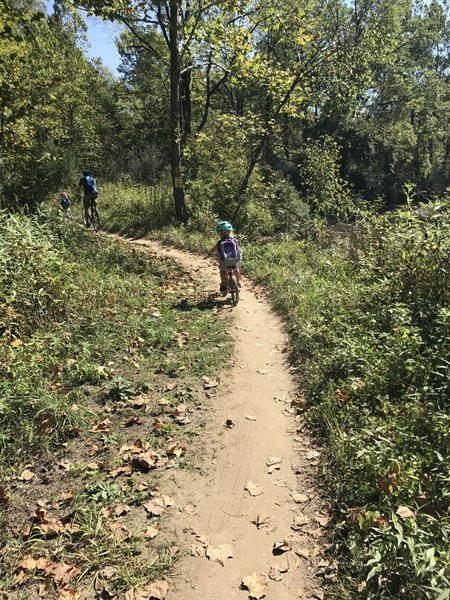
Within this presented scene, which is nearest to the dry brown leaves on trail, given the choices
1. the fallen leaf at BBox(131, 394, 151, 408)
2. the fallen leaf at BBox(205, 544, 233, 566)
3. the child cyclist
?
the fallen leaf at BBox(205, 544, 233, 566)

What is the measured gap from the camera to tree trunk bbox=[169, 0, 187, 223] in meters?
13.9

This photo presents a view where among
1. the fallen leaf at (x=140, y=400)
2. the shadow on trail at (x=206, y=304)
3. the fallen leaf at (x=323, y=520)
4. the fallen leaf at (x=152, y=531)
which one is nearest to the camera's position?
the fallen leaf at (x=152, y=531)

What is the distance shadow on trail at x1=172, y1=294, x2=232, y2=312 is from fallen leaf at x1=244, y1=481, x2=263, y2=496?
14.7ft

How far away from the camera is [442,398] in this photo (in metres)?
Result: 4.29

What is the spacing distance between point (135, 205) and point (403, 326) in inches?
555

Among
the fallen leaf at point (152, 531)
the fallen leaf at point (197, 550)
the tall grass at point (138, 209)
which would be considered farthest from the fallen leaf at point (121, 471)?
the tall grass at point (138, 209)

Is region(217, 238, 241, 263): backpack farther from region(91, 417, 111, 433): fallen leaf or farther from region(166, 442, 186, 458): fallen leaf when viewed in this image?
region(166, 442, 186, 458): fallen leaf

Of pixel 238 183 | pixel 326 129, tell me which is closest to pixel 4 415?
pixel 238 183

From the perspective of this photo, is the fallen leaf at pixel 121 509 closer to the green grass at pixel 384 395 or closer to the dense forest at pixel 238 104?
the green grass at pixel 384 395

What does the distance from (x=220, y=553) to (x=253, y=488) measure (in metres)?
0.75

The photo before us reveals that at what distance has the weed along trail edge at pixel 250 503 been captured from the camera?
3162 millimetres

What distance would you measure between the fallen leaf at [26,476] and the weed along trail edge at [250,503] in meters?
1.28

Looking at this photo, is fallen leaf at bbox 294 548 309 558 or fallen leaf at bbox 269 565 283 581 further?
fallen leaf at bbox 294 548 309 558

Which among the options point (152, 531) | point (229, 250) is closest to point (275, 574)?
point (152, 531)
